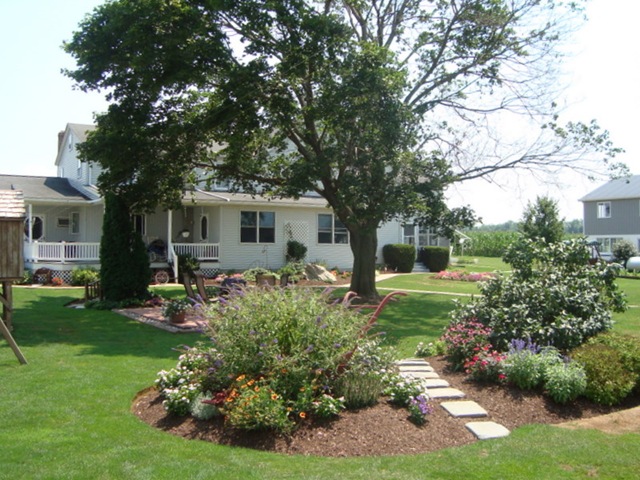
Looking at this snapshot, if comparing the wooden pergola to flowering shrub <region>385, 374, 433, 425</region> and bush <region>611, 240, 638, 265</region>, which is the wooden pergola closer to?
flowering shrub <region>385, 374, 433, 425</region>

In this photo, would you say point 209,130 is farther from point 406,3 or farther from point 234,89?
point 406,3

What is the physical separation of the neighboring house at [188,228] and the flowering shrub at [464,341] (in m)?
15.6

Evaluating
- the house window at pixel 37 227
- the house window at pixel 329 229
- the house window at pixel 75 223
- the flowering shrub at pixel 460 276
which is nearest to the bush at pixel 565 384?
the flowering shrub at pixel 460 276

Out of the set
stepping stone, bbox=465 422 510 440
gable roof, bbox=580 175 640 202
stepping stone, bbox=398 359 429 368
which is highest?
gable roof, bbox=580 175 640 202

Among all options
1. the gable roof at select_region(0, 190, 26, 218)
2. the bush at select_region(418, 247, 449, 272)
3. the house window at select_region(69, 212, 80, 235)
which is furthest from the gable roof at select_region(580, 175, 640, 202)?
the gable roof at select_region(0, 190, 26, 218)

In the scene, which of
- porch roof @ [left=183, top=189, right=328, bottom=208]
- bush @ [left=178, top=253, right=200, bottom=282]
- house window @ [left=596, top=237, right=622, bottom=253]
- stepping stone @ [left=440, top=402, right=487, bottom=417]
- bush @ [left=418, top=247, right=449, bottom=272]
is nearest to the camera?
stepping stone @ [left=440, top=402, right=487, bottom=417]

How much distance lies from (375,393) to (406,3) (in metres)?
14.8

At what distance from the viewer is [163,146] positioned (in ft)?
51.4

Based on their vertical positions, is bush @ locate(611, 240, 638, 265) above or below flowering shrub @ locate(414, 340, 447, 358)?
above

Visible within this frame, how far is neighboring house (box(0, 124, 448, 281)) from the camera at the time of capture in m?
23.5

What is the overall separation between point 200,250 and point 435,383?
19.3 meters

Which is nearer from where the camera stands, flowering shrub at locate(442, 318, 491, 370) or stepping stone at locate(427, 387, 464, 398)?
stepping stone at locate(427, 387, 464, 398)

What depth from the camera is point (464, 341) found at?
8078 millimetres

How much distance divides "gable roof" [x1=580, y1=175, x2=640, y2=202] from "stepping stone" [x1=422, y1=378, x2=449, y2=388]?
4021cm
